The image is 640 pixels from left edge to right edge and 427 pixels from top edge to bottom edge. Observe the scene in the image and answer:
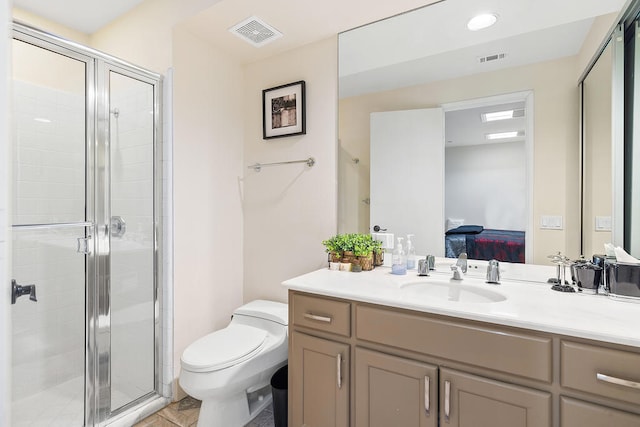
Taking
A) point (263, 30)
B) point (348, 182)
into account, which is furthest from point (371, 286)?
point (263, 30)

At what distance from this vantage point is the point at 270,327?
2.00 meters

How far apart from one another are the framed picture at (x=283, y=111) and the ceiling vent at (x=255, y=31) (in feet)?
0.97

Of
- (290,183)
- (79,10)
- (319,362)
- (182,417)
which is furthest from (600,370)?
(79,10)

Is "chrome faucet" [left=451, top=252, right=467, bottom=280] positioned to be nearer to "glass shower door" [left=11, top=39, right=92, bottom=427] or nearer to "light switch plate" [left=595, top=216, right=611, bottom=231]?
"light switch plate" [left=595, top=216, right=611, bottom=231]

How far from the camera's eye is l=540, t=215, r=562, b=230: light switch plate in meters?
1.49

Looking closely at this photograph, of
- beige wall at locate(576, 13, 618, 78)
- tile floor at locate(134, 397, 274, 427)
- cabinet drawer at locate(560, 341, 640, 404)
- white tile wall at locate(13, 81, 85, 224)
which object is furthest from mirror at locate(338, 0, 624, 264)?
white tile wall at locate(13, 81, 85, 224)

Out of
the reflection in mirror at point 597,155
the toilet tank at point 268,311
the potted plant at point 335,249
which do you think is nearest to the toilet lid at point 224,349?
the toilet tank at point 268,311

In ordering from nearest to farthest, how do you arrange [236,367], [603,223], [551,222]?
[603,223]
[551,222]
[236,367]

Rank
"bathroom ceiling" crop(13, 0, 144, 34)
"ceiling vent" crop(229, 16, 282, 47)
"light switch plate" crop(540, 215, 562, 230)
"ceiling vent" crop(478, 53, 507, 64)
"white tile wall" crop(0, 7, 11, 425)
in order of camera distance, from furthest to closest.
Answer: "bathroom ceiling" crop(13, 0, 144, 34), "ceiling vent" crop(229, 16, 282, 47), "ceiling vent" crop(478, 53, 507, 64), "light switch plate" crop(540, 215, 562, 230), "white tile wall" crop(0, 7, 11, 425)

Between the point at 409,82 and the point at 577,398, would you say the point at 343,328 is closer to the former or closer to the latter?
the point at 577,398

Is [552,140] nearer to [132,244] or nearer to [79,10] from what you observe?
[132,244]

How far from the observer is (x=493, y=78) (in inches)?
63.4

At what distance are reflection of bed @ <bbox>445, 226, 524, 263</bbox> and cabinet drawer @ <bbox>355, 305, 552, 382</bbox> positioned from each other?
2.01 ft

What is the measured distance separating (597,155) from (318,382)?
1561 millimetres
